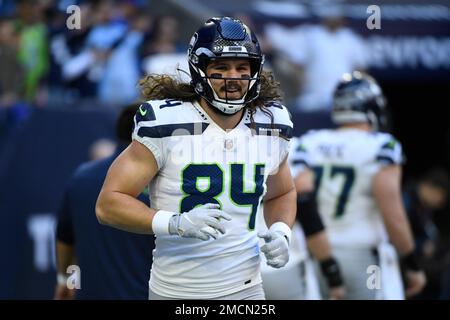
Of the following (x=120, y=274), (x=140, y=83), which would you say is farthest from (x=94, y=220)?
(x=140, y=83)

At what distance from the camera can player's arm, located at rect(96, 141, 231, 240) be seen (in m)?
3.99

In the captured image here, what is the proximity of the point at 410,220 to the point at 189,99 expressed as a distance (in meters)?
5.47

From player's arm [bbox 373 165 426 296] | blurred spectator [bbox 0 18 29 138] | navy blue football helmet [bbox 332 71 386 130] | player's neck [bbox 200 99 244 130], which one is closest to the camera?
player's neck [bbox 200 99 244 130]

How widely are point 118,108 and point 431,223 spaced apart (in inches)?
123

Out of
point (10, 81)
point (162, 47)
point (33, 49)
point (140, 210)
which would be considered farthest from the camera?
point (162, 47)

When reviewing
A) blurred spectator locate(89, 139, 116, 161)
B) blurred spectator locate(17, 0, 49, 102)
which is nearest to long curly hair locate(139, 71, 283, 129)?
blurred spectator locate(89, 139, 116, 161)

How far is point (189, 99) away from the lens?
4422 mm

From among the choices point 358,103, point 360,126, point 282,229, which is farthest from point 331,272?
point 282,229

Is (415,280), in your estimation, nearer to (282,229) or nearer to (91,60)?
(282,229)

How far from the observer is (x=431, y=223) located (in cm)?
988

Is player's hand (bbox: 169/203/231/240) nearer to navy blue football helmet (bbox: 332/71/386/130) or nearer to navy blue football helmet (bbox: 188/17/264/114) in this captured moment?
navy blue football helmet (bbox: 188/17/264/114)

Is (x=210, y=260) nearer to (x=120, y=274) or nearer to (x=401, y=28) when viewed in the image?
(x=120, y=274)

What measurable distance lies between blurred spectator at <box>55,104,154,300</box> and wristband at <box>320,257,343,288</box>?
1391mm

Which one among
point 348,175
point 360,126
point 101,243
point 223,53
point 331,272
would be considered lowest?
point 331,272
